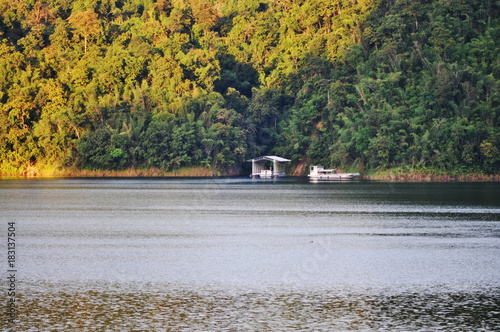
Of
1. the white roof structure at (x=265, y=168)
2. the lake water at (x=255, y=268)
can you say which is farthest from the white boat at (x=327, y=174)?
the lake water at (x=255, y=268)

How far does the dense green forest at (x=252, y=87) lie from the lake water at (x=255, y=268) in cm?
4048

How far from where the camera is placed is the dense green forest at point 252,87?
266 ft

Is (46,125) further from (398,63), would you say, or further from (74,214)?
(74,214)

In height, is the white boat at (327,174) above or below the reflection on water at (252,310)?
above

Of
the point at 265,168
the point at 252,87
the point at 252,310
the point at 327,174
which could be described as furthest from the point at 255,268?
the point at 252,87

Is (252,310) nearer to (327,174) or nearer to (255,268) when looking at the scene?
(255,268)

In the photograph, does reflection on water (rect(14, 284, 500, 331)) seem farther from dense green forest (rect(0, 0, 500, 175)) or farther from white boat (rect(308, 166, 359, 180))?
white boat (rect(308, 166, 359, 180))

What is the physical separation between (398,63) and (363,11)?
10.3 meters

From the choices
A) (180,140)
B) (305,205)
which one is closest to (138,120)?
(180,140)

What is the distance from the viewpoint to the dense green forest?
81125 millimetres

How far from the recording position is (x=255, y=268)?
73.4 ft

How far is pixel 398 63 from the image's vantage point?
284 feet

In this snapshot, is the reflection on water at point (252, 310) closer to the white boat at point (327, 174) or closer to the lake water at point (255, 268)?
the lake water at point (255, 268)

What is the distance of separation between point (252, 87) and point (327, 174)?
18.6 m
